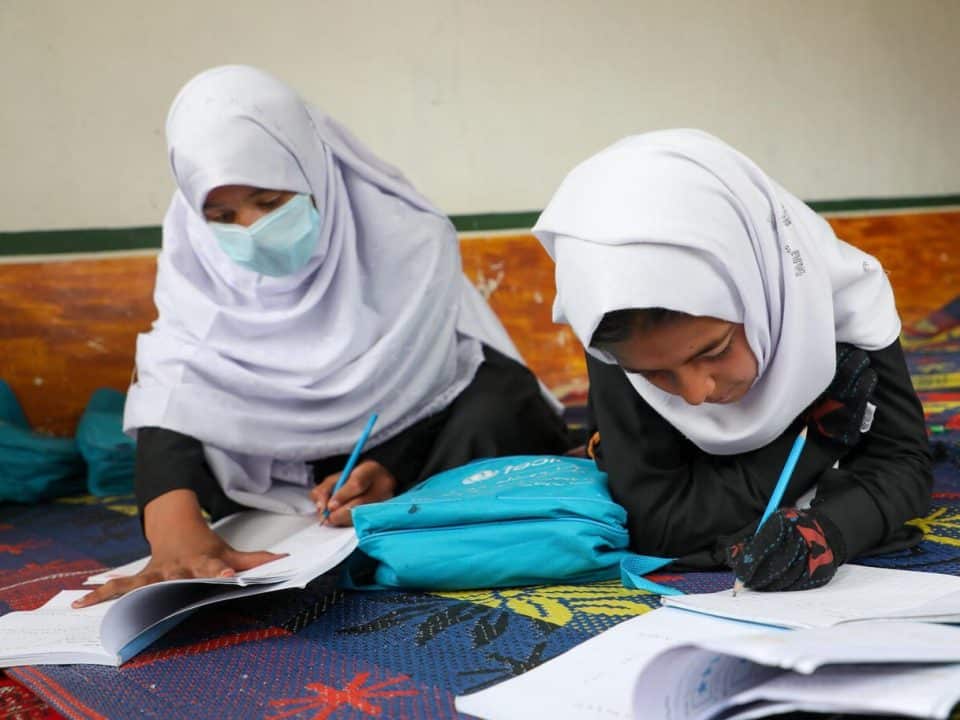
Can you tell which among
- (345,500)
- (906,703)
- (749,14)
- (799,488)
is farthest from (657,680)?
(749,14)

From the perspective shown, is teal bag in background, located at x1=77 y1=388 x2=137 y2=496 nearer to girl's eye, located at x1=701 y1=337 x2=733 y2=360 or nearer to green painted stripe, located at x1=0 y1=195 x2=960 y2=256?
green painted stripe, located at x1=0 y1=195 x2=960 y2=256

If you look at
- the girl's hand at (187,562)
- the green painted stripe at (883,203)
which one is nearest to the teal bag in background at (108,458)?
the girl's hand at (187,562)

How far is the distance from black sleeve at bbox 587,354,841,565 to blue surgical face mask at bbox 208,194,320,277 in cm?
59

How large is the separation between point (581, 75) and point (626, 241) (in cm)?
239

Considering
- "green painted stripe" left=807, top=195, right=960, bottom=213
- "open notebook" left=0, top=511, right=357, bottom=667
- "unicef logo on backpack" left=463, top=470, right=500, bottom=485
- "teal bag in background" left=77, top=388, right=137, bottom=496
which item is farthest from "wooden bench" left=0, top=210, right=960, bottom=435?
"unicef logo on backpack" left=463, top=470, right=500, bottom=485

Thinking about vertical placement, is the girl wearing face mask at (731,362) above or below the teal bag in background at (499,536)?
above

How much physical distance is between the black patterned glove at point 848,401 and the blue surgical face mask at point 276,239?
819 mm

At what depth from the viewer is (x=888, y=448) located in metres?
1.29

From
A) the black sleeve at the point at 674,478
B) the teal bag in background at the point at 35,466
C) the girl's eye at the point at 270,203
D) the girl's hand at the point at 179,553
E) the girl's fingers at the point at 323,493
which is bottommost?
the teal bag in background at the point at 35,466

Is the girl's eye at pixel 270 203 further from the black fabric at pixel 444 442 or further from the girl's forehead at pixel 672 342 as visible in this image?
the girl's forehead at pixel 672 342

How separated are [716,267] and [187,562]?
2.33 feet

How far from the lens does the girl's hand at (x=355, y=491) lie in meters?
1.50

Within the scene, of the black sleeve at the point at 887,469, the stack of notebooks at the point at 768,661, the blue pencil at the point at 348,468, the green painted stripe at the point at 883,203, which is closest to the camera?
the stack of notebooks at the point at 768,661

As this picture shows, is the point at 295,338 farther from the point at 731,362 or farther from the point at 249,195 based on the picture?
the point at 731,362
